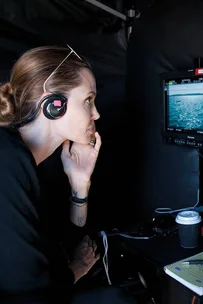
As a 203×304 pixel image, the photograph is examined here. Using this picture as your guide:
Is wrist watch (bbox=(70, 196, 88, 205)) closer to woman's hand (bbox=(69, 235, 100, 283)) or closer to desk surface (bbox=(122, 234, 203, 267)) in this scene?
woman's hand (bbox=(69, 235, 100, 283))

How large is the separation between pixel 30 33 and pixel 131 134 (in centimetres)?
75

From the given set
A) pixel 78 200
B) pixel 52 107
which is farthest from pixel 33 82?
pixel 78 200

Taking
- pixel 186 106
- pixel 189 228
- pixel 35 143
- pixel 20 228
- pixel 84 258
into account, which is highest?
pixel 186 106

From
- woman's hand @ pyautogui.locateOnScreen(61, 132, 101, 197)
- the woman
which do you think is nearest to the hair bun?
the woman

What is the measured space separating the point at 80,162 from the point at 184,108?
50 centimetres

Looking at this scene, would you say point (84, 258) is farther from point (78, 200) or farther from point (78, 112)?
point (78, 112)

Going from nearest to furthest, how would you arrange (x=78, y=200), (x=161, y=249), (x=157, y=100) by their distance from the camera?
(x=161, y=249) < (x=78, y=200) < (x=157, y=100)

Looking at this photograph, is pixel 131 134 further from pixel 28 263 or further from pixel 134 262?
pixel 28 263

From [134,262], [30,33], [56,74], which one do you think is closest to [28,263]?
[56,74]

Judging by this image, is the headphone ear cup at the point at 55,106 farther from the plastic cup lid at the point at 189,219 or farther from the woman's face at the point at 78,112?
the plastic cup lid at the point at 189,219

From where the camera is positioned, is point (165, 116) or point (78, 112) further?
point (165, 116)

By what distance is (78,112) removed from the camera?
101cm

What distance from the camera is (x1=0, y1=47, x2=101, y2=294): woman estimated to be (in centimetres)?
77

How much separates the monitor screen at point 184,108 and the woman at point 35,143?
450 mm
